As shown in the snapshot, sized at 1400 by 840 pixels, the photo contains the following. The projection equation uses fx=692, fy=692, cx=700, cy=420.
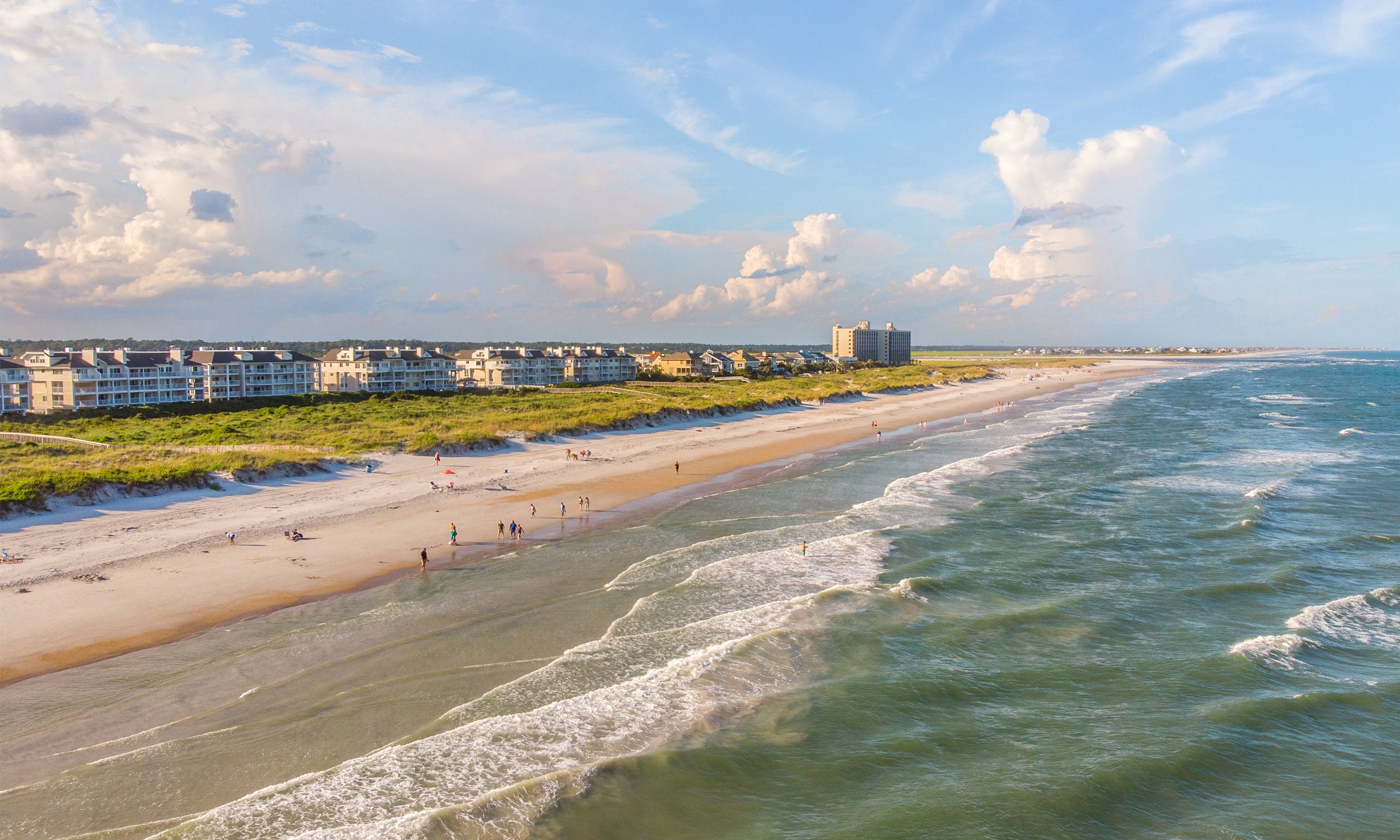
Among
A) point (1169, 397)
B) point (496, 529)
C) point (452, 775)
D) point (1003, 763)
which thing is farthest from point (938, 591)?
point (1169, 397)

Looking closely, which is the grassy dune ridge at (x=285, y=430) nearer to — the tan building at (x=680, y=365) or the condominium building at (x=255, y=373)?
the condominium building at (x=255, y=373)

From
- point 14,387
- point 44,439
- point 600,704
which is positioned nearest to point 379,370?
point 14,387

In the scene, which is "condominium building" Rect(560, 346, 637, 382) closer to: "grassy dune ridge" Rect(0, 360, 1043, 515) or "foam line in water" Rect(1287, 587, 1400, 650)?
"grassy dune ridge" Rect(0, 360, 1043, 515)

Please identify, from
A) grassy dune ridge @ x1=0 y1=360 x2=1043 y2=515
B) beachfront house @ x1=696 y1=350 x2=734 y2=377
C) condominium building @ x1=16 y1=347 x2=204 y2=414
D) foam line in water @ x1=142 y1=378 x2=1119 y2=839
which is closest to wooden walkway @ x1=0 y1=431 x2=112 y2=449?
grassy dune ridge @ x1=0 y1=360 x2=1043 y2=515

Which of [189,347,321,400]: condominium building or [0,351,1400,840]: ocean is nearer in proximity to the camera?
[0,351,1400,840]: ocean

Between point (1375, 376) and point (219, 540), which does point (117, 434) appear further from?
point (1375, 376)

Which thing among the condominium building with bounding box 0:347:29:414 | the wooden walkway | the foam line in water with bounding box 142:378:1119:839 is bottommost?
the foam line in water with bounding box 142:378:1119:839
